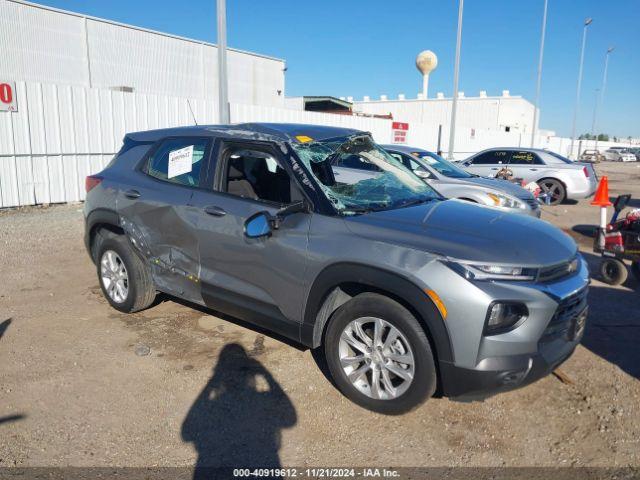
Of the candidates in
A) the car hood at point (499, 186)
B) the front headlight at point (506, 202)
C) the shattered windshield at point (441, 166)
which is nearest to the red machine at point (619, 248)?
the front headlight at point (506, 202)

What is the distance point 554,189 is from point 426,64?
4762 cm

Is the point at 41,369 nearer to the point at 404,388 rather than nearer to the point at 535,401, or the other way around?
the point at 404,388

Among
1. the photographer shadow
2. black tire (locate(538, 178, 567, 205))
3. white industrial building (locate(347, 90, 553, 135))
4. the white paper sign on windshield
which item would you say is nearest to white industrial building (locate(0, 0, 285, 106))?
black tire (locate(538, 178, 567, 205))

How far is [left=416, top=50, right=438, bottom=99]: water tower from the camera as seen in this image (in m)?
56.9

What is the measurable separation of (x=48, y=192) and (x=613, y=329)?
35.6 feet

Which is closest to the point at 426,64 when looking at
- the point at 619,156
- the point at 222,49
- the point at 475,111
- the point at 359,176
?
the point at 475,111

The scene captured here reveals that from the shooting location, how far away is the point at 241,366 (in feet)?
12.8

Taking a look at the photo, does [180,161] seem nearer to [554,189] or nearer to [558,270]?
[558,270]

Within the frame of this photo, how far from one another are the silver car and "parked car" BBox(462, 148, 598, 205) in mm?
4651

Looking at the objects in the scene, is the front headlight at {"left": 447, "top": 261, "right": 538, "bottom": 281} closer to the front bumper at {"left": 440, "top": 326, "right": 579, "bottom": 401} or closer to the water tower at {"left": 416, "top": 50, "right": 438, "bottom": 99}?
the front bumper at {"left": 440, "top": 326, "right": 579, "bottom": 401}

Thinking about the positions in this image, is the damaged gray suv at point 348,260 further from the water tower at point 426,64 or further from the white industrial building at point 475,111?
the water tower at point 426,64

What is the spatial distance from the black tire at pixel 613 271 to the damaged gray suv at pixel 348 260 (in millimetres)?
3197

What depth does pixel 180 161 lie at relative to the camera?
14.4ft

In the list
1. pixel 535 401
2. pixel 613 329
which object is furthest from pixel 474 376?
pixel 613 329
